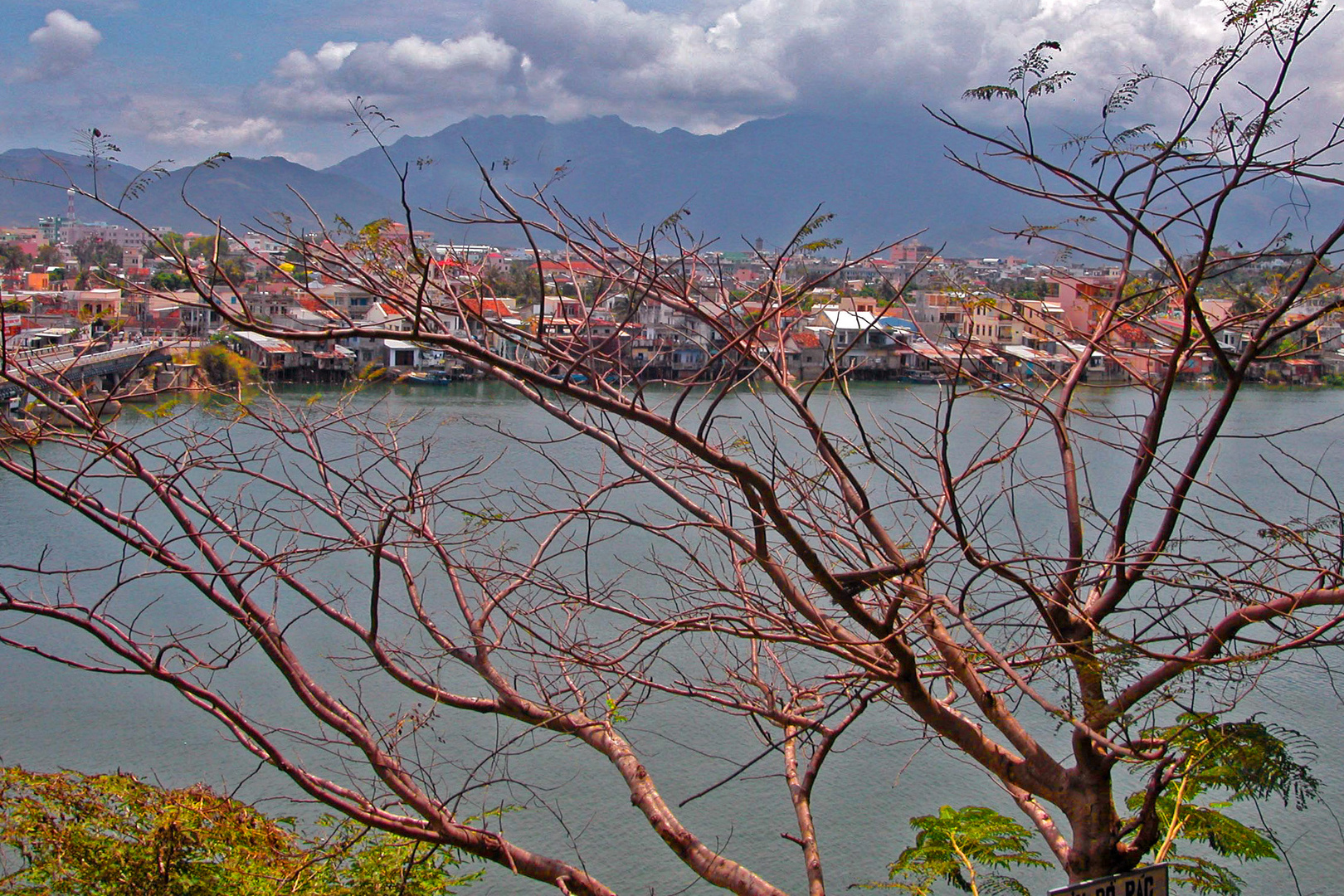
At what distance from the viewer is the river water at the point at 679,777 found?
218 inches

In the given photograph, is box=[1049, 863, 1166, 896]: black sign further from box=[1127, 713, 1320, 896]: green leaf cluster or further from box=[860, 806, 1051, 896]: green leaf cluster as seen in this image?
box=[860, 806, 1051, 896]: green leaf cluster

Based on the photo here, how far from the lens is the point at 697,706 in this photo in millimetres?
7184

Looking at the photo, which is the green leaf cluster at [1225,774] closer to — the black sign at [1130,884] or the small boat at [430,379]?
the black sign at [1130,884]

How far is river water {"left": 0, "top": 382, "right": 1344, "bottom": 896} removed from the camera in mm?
5531

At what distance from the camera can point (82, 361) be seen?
933cm

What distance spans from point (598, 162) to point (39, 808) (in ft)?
164

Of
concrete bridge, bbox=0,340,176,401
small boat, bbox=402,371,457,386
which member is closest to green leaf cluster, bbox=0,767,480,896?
concrete bridge, bbox=0,340,176,401

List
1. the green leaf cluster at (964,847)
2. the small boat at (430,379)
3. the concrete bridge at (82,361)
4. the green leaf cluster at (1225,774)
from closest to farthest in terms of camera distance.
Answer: the green leaf cluster at (1225,774) < the concrete bridge at (82,361) < the green leaf cluster at (964,847) < the small boat at (430,379)

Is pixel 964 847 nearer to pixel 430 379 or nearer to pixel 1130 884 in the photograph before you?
pixel 1130 884

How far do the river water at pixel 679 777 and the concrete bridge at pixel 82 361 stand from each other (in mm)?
1419

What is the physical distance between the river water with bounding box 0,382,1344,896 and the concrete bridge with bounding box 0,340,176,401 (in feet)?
4.66

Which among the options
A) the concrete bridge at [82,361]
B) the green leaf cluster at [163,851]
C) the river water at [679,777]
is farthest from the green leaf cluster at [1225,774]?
the concrete bridge at [82,361]

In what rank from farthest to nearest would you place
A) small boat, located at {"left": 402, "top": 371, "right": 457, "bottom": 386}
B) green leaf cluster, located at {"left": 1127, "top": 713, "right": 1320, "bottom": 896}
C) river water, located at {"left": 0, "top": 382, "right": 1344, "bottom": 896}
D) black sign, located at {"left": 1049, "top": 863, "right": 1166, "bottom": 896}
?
small boat, located at {"left": 402, "top": 371, "right": 457, "bottom": 386} → river water, located at {"left": 0, "top": 382, "right": 1344, "bottom": 896} → green leaf cluster, located at {"left": 1127, "top": 713, "right": 1320, "bottom": 896} → black sign, located at {"left": 1049, "top": 863, "right": 1166, "bottom": 896}

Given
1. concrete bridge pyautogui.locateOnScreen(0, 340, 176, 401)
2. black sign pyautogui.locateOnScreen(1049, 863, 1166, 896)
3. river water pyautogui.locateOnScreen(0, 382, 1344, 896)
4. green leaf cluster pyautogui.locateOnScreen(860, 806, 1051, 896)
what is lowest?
river water pyautogui.locateOnScreen(0, 382, 1344, 896)
